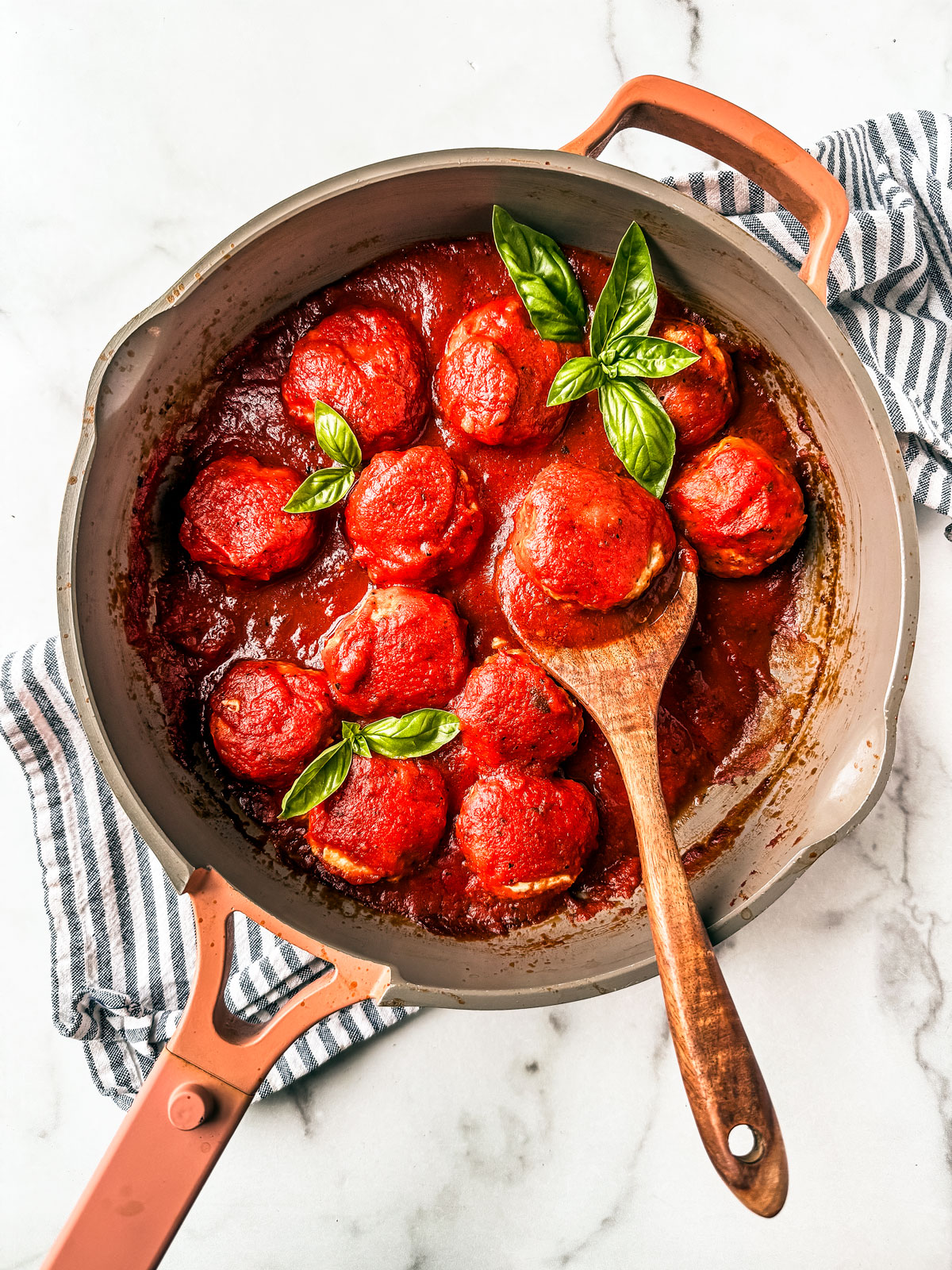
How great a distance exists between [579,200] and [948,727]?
1.76m

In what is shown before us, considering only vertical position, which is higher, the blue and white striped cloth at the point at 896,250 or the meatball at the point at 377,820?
the blue and white striped cloth at the point at 896,250

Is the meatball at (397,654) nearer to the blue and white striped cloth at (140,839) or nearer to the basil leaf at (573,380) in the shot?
the basil leaf at (573,380)

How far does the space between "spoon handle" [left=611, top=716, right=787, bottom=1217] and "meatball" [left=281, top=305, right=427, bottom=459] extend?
1.20m

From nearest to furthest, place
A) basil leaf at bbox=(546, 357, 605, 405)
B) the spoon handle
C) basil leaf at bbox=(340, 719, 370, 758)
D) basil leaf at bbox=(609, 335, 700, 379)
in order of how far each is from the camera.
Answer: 1. the spoon handle
2. basil leaf at bbox=(609, 335, 700, 379)
3. basil leaf at bbox=(546, 357, 605, 405)
4. basil leaf at bbox=(340, 719, 370, 758)

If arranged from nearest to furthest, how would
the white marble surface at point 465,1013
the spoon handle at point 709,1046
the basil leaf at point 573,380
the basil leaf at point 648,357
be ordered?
1. the spoon handle at point 709,1046
2. the basil leaf at point 648,357
3. the basil leaf at point 573,380
4. the white marble surface at point 465,1013

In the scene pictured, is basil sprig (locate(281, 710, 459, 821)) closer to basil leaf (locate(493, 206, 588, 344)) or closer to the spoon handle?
the spoon handle

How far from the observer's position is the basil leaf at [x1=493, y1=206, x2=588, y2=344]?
2150 mm

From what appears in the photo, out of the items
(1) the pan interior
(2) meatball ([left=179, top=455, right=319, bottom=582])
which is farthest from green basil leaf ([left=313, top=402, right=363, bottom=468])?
(1) the pan interior

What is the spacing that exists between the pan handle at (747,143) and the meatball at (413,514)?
2.67ft

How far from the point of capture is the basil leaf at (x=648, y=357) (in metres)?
2.02

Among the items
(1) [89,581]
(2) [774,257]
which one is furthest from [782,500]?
(1) [89,581]

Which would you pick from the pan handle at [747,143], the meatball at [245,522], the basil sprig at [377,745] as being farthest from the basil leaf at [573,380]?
the basil sprig at [377,745]

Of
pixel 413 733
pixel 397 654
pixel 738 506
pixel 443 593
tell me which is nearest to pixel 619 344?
pixel 738 506

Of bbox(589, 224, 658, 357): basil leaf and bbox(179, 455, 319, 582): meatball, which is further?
bbox(179, 455, 319, 582): meatball
